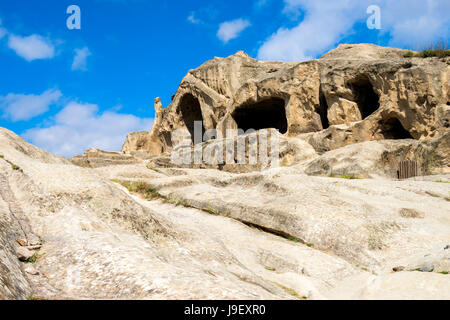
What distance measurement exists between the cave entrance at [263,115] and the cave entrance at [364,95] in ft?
25.9

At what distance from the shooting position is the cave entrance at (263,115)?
40.5m

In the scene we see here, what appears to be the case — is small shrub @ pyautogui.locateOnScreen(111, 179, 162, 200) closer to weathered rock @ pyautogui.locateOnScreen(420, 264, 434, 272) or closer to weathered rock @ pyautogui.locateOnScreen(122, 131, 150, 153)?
weathered rock @ pyautogui.locateOnScreen(420, 264, 434, 272)

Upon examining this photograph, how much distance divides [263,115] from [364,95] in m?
12.5

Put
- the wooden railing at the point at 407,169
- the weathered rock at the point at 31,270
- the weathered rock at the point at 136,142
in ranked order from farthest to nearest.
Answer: the weathered rock at the point at 136,142, the wooden railing at the point at 407,169, the weathered rock at the point at 31,270

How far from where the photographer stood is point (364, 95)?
34281 mm

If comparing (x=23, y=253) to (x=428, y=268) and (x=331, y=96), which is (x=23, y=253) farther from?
(x=331, y=96)

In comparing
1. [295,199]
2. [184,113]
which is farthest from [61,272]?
[184,113]

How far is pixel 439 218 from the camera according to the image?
13.2 meters

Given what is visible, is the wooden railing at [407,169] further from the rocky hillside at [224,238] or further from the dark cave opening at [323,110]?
the dark cave opening at [323,110]

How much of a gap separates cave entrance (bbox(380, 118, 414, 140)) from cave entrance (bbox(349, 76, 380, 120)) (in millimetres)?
2785

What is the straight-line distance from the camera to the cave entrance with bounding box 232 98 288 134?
4053 cm

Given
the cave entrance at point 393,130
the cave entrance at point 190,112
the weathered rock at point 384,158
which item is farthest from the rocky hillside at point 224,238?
the cave entrance at point 190,112
